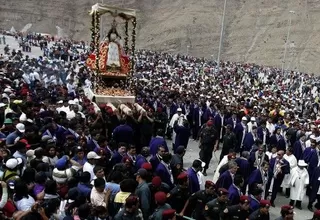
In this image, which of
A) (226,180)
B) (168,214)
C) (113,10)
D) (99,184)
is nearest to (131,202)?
(168,214)

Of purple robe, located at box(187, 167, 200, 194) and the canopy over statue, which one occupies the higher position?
the canopy over statue

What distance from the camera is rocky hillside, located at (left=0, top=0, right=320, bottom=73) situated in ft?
209

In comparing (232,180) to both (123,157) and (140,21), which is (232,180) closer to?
(123,157)

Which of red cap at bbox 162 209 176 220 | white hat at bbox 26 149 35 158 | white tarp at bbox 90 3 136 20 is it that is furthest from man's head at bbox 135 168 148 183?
white tarp at bbox 90 3 136 20

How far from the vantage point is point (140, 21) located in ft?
281

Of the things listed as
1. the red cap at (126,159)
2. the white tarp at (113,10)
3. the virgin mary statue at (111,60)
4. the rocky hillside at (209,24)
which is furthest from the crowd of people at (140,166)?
the rocky hillside at (209,24)

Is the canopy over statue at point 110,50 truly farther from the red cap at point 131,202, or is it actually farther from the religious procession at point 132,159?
the red cap at point 131,202

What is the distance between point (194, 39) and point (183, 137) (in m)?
61.4

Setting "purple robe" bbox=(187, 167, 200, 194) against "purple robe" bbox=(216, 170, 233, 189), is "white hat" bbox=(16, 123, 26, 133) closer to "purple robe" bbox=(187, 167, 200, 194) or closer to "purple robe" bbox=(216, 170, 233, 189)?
"purple robe" bbox=(187, 167, 200, 194)

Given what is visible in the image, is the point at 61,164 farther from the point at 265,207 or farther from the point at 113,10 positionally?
the point at 113,10

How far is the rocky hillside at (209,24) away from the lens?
63.7m

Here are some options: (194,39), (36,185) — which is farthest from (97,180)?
(194,39)

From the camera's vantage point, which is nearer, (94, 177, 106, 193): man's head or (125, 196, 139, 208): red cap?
(125, 196, 139, 208): red cap

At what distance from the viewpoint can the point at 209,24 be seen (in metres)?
74.9
